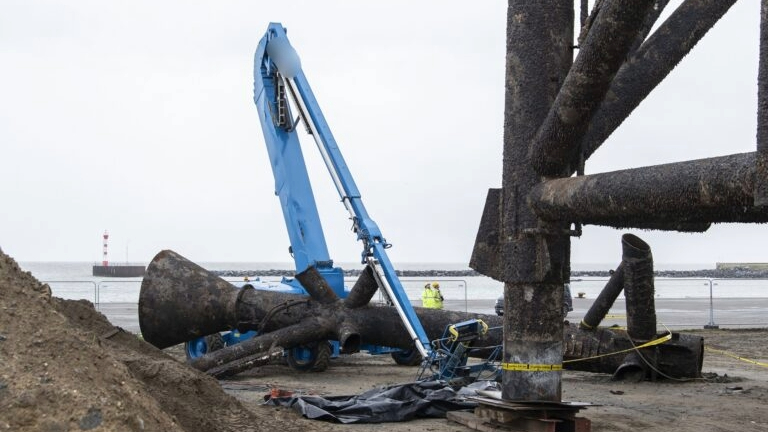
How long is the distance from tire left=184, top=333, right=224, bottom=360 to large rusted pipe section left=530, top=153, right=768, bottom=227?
8685 millimetres

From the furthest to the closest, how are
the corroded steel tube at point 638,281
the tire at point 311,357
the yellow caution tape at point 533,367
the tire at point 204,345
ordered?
the tire at point 204,345, the tire at point 311,357, the corroded steel tube at point 638,281, the yellow caution tape at point 533,367

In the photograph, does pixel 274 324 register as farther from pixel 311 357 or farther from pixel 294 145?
pixel 294 145

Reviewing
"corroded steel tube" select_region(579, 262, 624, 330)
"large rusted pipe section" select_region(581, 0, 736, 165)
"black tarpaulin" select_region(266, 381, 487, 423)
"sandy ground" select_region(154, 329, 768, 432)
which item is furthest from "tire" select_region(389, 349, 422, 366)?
"large rusted pipe section" select_region(581, 0, 736, 165)

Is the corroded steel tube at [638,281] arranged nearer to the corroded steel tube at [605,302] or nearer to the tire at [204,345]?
the corroded steel tube at [605,302]

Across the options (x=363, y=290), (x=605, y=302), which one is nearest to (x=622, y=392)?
(x=605, y=302)

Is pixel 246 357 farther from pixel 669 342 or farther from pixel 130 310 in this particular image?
pixel 130 310

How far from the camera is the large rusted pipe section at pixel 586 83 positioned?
23.9 ft

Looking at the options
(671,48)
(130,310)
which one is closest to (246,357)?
(671,48)

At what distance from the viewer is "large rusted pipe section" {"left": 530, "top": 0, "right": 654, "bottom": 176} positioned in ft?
23.9

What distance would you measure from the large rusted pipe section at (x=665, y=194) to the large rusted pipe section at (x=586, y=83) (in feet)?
1.00

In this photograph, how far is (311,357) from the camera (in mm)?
15055

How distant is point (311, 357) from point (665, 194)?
8.80 meters

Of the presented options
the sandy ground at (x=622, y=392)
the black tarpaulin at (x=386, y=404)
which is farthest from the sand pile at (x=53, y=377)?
the sandy ground at (x=622, y=392)

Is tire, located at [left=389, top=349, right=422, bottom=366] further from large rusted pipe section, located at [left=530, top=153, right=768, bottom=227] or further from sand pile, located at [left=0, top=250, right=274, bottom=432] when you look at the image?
sand pile, located at [left=0, top=250, right=274, bottom=432]
